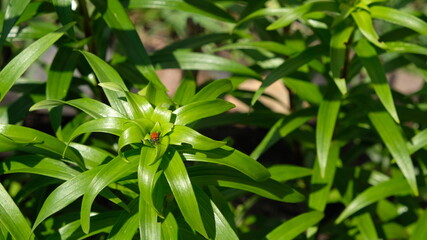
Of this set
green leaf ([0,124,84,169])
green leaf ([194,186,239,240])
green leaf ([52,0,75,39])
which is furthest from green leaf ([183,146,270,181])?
green leaf ([52,0,75,39])

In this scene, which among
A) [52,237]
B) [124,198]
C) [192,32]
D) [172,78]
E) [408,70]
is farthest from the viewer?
[408,70]

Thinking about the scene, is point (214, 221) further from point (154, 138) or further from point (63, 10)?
point (63, 10)

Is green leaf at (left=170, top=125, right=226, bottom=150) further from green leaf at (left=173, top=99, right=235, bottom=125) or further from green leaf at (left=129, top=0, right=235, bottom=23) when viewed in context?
green leaf at (left=129, top=0, right=235, bottom=23)

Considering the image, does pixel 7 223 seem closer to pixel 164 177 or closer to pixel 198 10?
pixel 164 177

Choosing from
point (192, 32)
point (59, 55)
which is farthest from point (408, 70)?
point (59, 55)

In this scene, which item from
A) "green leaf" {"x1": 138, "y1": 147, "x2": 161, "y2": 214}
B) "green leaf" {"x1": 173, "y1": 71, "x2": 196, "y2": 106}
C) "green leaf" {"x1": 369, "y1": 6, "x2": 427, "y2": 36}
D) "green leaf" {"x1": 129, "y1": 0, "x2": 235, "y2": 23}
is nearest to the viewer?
"green leaf" {"x1": 138, "y1": 147, "x2": 161, "y2": 214}

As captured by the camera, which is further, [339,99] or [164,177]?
[339,99]
